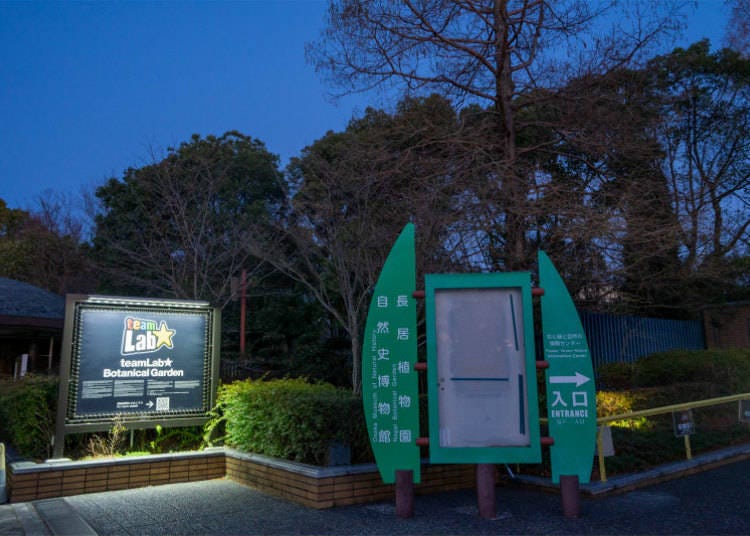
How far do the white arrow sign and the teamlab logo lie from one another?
217 inches

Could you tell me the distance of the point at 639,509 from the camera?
237 inches

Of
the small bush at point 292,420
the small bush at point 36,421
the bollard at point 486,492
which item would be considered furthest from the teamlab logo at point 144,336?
the bollard at point 486,492

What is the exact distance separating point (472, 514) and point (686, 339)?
567 inches

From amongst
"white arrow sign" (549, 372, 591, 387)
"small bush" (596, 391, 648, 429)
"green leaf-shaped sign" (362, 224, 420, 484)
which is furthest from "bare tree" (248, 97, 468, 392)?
Result: "white arrow sign" (549, 372, 591, 387)

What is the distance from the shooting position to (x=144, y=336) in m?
8.35

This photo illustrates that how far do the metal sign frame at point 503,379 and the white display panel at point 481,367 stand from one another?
0.04 ft

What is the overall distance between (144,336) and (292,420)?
2872mm

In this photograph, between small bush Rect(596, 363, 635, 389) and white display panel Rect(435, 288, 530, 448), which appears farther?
small bush Rect(596, 363, 635, 389)

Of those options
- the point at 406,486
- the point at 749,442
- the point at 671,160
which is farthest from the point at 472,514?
the point at 671,160

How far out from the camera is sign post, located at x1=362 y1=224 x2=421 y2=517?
580 cm

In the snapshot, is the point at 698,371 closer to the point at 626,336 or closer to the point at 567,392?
the point at 626,336

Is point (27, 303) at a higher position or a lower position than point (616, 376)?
higher

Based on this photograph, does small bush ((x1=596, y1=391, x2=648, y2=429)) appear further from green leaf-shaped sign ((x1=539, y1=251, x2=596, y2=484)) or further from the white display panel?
the white display panel

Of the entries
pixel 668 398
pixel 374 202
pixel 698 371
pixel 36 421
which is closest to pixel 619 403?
pixel 668 398
